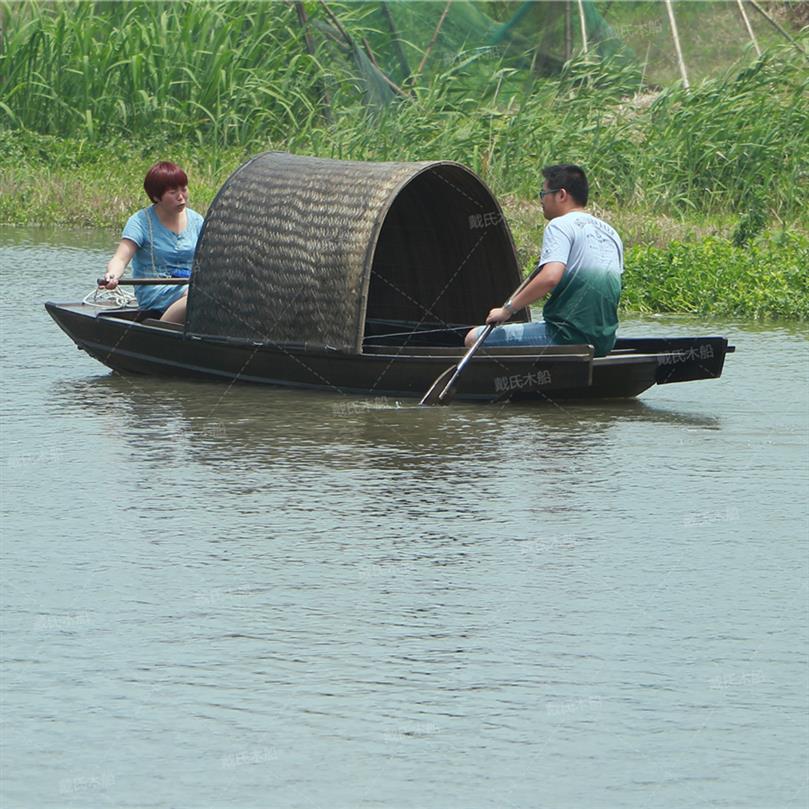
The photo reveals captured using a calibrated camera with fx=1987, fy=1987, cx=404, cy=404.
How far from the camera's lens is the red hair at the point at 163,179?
11.5m

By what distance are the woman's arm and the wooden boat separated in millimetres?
283

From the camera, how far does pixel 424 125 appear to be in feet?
62.7

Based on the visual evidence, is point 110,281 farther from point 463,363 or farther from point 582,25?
point 582,25

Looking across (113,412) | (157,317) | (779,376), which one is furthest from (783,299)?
(113,412)

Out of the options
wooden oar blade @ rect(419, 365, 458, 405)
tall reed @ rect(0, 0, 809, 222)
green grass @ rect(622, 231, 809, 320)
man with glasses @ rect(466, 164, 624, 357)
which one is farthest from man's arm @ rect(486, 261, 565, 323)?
tall reed @ rect(0, 0, 809, 222)

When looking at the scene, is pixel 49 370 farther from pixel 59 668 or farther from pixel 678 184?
pixel 678 184

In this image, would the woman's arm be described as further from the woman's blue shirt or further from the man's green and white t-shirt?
the man's green and white t-shirt

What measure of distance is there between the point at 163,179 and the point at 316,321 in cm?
150

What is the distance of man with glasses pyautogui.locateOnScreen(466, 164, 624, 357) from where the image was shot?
34.0 feet

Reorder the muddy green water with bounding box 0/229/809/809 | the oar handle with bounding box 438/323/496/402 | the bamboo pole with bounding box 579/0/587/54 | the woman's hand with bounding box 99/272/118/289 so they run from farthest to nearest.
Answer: the bamboo pole with bounding box 579/0/587/54, the woman's hand with bounding box 99/272/118/289, the oar handle with bounding box 438/323/496/402, the muddy green water with bounding box 0/229/809/809

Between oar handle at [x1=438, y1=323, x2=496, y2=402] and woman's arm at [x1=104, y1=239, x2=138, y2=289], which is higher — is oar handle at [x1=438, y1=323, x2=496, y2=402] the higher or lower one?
the lower one

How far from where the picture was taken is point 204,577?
269 inches

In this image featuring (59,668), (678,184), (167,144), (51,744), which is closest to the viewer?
(51,744)

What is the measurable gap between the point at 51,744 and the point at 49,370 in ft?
22.6
